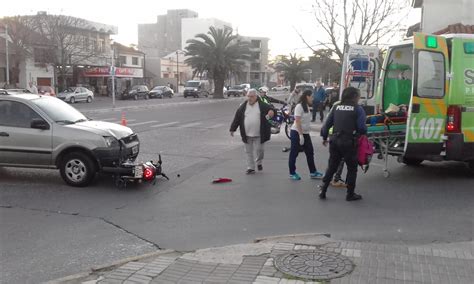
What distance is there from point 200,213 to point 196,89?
50.4 metres

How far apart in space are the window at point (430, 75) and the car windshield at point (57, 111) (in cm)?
603

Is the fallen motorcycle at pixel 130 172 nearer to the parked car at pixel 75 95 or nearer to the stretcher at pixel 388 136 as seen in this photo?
the stretcher at pixel 388 136

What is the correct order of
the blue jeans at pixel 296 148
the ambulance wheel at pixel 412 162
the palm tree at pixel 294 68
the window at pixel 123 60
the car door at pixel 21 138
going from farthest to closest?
1. the palm tree at pixel 294 68
2. the window at pixel 123 60
3. the ambulance wheel at pixel 412 162
4. the blue jeans at pixel 296 148
5. the car door at pixel 21 138

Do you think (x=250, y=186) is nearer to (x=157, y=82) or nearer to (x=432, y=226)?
(x=432, y=226)

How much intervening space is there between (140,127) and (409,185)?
12597mm

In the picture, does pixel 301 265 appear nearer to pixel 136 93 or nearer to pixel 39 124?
pixel 39 124

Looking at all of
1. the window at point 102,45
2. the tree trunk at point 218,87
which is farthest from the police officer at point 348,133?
the window at point 102,45

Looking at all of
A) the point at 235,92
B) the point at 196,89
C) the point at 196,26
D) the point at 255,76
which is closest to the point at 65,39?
the point at 196,89

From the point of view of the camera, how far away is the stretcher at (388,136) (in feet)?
28.3

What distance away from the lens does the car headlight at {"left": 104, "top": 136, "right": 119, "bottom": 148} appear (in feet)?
27.3

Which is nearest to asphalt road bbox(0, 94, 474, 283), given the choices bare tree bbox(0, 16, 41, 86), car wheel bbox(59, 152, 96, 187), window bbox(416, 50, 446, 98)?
car wheel bbox(59, 152, 96, 187)

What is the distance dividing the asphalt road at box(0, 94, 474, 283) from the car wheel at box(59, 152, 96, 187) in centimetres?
17

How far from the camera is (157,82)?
79.0 m

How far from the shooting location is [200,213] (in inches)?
268
